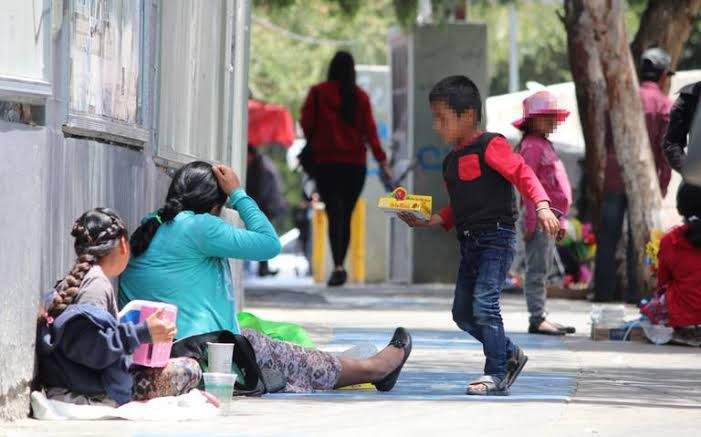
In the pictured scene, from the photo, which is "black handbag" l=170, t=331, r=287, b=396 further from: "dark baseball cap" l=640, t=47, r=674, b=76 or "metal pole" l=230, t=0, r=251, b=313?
"dark baseball cap" l=640, t=47, r=674, b=76

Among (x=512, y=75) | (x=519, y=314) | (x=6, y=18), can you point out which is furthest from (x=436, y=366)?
(x=512, y=75)

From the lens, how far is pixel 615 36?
17938mm

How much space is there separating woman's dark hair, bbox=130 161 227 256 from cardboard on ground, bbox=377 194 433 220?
94 centimetres

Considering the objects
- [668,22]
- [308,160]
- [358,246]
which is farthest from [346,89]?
[358,246]

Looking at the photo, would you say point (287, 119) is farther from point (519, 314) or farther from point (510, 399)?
point (510, 399)

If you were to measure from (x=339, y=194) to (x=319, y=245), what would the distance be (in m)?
6.86

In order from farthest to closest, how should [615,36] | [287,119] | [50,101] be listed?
[287,119]
[615,36]
[50,101]

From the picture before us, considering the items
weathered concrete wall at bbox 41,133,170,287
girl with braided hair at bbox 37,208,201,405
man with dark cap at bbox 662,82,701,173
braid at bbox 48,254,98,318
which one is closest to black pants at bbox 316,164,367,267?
man with dark cap at bbox 662,82,701,173

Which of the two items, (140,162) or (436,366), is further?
(436,366)

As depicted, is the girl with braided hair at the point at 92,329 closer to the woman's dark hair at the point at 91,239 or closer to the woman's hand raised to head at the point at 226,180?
the woman's dark hair at the point at 91,239

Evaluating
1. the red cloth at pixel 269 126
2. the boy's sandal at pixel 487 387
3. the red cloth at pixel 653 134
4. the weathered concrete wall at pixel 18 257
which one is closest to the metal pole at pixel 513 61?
the red cloth at pixel 269 126

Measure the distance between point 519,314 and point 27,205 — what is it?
970 centimetres

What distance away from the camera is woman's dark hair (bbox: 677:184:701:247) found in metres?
12.5

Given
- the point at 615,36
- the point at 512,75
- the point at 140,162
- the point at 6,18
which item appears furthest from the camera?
the point at 512,75
